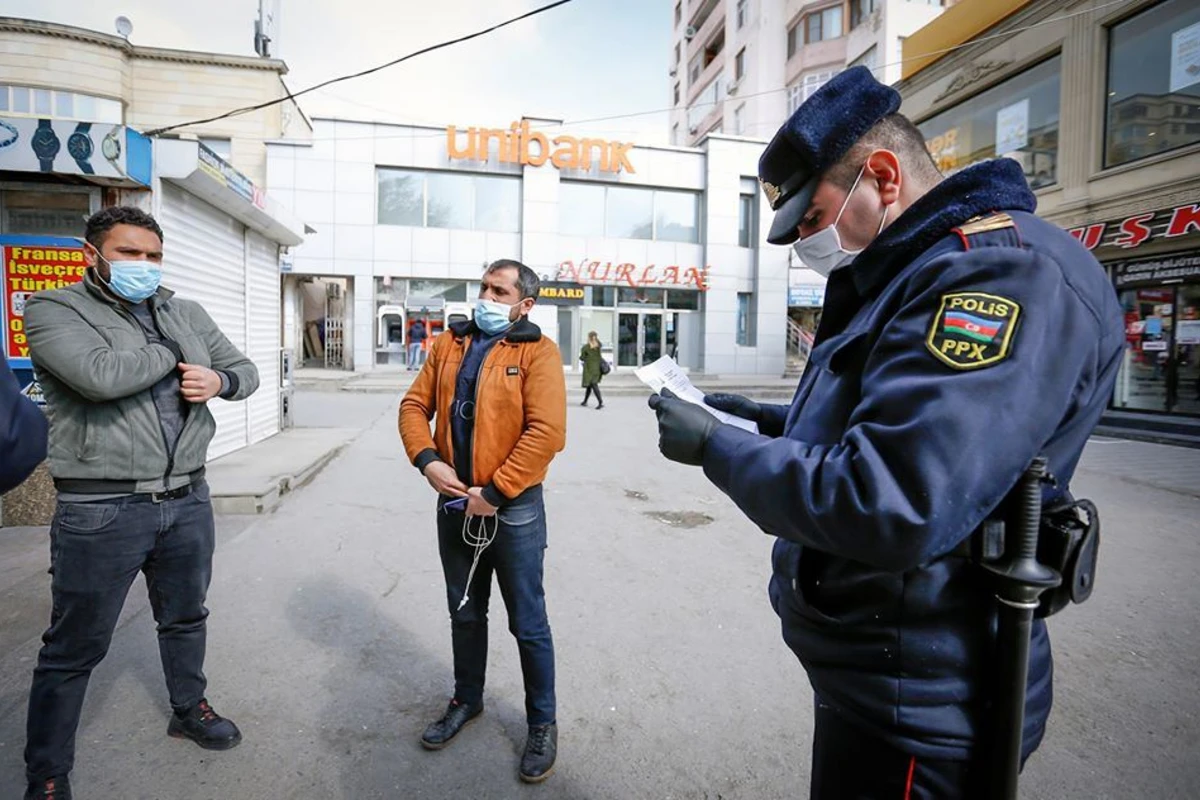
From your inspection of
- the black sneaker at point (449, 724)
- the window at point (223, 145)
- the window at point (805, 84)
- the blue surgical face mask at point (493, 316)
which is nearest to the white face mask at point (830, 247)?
the blue surgical face mask at point (493, 316)

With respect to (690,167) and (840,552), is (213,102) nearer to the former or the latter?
(690,167)

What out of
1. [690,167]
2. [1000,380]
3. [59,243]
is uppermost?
[690,167]

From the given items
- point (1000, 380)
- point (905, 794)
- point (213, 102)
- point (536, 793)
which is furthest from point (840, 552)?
point (213, 102)

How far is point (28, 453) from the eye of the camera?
141 centimetres

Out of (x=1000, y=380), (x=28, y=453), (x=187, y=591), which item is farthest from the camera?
(x=187, y=591)

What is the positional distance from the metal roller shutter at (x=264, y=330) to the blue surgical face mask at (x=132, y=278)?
6.85 m

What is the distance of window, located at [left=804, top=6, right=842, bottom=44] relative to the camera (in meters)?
32.4

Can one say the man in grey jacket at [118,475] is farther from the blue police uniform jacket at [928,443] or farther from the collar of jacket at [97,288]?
the blue police uniform jacket at [928,443]

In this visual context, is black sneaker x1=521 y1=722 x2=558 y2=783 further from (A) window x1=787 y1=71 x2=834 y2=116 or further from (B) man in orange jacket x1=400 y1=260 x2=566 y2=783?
(A) window x1=787 y1=71 x2=834 y2=116

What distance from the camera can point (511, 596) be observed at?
269cm

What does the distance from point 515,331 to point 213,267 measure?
22.2ft

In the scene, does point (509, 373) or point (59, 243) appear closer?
point (509, 373)

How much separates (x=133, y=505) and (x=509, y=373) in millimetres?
1545

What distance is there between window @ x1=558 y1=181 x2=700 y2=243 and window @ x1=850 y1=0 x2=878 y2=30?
47.4ft
